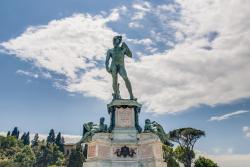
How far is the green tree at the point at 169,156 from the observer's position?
45.2 meters

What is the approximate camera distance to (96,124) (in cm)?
1620

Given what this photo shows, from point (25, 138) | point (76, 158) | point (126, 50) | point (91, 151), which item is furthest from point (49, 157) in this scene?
point (91, 151)

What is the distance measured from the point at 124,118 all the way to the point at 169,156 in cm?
3427

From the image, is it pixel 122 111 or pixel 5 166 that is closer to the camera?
pixel 122 111

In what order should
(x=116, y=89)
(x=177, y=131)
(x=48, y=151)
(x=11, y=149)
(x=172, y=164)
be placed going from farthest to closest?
→ (x=11, y=149)
(x=48, y=151)
(x=177, y=131)
(x=172, y=164)
(x=116, y=89)

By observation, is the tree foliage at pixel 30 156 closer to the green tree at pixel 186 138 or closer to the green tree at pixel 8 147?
the green tree at pixel 8 147

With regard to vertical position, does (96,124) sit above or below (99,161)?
above

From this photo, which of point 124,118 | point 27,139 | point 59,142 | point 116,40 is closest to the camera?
point 124,118

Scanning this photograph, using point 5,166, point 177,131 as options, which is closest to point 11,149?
point 5,166

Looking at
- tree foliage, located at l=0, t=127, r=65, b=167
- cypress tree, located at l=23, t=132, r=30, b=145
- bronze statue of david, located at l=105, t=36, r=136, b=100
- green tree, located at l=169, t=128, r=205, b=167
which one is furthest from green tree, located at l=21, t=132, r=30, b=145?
bronze statue of david, located at l=105, t=36, r=136, b=100

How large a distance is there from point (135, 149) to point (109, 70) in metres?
5.19

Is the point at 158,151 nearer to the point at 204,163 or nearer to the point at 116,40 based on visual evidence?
the point at 116,40

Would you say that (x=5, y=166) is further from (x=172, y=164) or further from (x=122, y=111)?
(x=122, y=111)

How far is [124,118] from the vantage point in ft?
53.2
